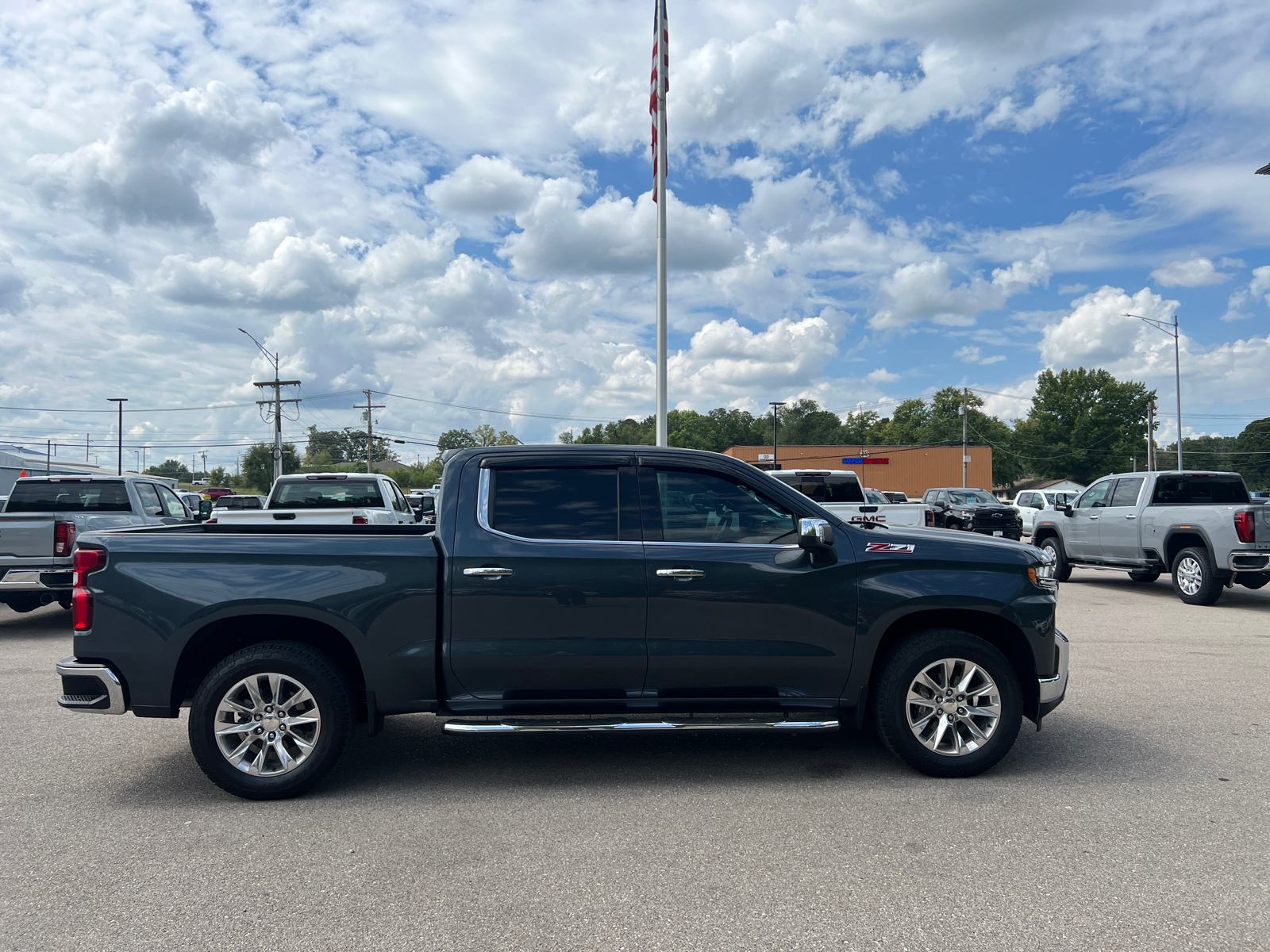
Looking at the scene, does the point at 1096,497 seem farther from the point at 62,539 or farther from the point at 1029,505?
the point at 1029,505

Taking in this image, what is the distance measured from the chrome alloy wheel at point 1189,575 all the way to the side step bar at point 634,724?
1021 cm

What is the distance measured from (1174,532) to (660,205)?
11915mm

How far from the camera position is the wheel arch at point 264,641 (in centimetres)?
482

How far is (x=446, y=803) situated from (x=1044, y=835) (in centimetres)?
291

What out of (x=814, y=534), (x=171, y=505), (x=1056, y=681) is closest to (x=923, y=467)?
(x=171, y=505)

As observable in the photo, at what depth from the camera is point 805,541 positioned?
479cm

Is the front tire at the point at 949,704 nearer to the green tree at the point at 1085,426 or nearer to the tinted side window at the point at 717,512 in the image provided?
the tinted side window at the point at 717,512

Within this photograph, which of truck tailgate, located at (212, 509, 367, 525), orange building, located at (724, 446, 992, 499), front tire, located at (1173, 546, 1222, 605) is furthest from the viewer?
orange building, located at (724, 446, 992, 499)

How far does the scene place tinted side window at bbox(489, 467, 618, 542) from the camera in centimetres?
491

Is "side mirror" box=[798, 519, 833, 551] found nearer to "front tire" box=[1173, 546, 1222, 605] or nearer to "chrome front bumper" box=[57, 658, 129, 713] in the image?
"chrome front bumper" box=[57, 658, 129, 713]

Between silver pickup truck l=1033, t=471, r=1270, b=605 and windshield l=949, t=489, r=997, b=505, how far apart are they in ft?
54.4

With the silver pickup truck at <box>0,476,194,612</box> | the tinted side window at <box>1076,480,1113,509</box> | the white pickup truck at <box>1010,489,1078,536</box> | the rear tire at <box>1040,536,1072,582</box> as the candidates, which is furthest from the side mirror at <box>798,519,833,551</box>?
the white pickup truck at <box>1010,489,1078,536</box>

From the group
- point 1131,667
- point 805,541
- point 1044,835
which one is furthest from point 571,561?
point 1131,667

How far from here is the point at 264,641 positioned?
4.86 m
